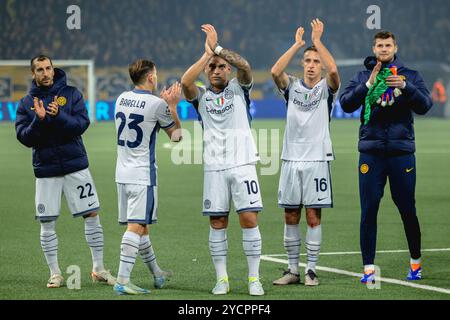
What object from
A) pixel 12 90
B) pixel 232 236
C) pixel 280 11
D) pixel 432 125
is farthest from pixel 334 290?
pixel 280 11

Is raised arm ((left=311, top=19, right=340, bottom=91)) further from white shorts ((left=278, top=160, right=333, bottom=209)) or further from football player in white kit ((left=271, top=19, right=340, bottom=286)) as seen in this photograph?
white shorts ((left=278, top=160, right=333, bottom=209))

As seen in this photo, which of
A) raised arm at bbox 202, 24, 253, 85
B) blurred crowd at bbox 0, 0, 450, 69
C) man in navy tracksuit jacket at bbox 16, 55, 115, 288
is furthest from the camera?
blurred crowd at bbox 0, 0, 450, 69

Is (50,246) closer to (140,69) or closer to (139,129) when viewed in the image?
(139,129)

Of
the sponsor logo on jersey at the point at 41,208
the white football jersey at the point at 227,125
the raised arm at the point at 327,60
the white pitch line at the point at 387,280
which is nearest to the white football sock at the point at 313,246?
the white pitch line at the point at 387,280

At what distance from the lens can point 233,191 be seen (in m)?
8.86

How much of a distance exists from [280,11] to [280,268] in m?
40.4

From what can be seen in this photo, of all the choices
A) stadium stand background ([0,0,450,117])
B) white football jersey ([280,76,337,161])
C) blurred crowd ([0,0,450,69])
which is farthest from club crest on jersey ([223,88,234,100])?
blurred crowd ([0,0,450,69])

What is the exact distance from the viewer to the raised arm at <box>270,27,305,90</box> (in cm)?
924

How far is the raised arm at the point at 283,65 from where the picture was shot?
924 centimetres

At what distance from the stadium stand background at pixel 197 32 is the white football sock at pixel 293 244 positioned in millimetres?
33888

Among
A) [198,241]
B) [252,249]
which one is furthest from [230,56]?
[198,241]

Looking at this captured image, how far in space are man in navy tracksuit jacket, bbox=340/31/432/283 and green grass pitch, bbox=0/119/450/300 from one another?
624mm

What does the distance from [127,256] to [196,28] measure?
40.7m

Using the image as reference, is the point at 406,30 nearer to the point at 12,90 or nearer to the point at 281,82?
the point at 12,90
